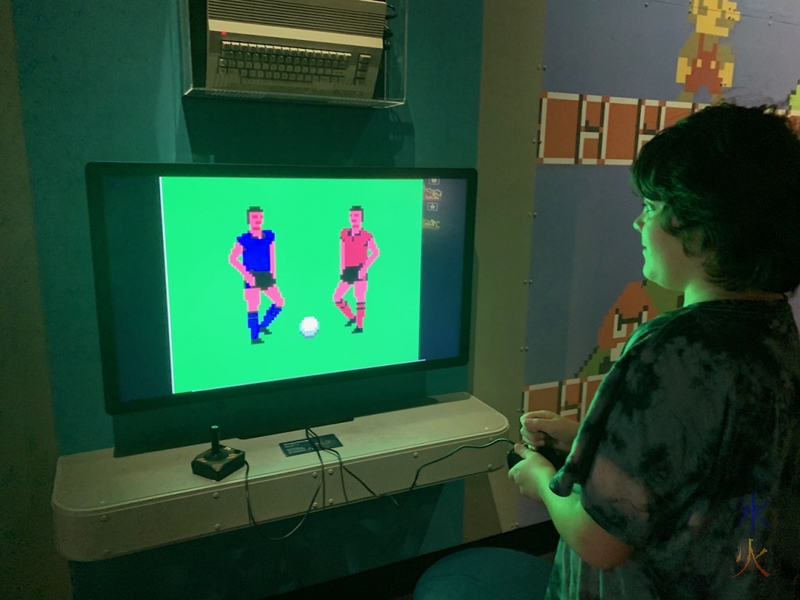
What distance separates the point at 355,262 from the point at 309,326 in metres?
0.21

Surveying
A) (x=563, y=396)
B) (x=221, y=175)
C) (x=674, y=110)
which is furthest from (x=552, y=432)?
(x=674, y=110)

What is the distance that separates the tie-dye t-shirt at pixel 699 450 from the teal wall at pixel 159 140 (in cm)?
110

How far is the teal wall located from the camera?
1.44 meters

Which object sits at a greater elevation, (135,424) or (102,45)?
(102,45)

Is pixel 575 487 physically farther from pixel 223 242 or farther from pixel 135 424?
pixel 135 424

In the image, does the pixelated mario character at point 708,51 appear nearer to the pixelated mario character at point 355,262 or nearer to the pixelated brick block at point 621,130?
the pixelated brick block at point 621,130

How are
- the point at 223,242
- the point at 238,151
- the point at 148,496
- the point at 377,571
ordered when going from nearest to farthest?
the point at 148,496, the point at 223,242, the point at 238,151, the point at 377,571

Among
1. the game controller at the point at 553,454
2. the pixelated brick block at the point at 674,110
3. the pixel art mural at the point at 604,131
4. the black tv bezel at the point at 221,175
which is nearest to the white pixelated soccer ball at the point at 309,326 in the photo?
the black tv bezel at the point at 221,175

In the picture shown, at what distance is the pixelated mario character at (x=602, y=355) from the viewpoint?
225 cm

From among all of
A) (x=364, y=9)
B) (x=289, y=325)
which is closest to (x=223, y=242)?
(x=289, y=325)

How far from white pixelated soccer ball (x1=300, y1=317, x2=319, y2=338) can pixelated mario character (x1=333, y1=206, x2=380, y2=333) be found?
0.08 metres

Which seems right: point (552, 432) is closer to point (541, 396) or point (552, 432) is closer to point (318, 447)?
point (318, 447)

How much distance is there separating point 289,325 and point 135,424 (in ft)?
1.63

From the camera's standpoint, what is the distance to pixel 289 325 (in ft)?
5.30
